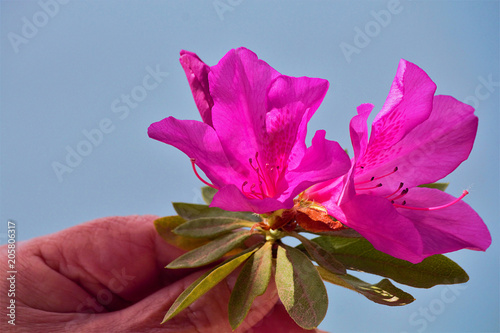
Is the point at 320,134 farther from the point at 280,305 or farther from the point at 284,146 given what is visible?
A: the point at 280,305

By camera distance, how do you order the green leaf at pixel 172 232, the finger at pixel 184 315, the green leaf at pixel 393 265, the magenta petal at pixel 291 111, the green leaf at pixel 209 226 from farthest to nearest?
the green leaf at pixel 172 232, the green leaf at pixel 209 226, the finger at pixel 184 315, the green leaf at pixel 393 265, the magenta petal at pixel 291 111

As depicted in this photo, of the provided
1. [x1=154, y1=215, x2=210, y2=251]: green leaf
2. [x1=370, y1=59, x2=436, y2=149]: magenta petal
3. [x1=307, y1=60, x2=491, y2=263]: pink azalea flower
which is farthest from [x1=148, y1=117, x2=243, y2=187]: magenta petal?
[x1=154, y1=215, x2=210, y2=251]: green leaf

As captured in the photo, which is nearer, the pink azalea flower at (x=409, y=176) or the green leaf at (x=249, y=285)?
the pink azalea flower at (x=409, y=176)

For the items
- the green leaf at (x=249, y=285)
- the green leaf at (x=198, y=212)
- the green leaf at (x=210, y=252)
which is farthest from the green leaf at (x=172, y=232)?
the green leaf at (x=249, y=285)

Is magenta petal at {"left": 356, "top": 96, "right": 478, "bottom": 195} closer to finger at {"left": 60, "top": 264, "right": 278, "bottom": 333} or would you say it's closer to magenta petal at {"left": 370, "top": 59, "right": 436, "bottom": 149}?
magenta petal at {"left": 370, "top": 59, "right": 436, "bottom": 149}

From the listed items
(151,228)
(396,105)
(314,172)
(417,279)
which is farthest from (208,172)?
(151,228)

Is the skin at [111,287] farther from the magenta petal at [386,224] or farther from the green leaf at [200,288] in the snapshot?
the magenta petal at [386,224]
